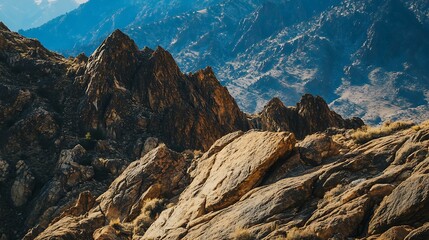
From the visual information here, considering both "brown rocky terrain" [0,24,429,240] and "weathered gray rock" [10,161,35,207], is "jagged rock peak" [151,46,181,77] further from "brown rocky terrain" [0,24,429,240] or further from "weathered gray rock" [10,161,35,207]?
"weathered gray rock" [10,161,35,207]

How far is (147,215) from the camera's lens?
29.7m

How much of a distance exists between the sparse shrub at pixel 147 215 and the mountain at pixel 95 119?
Result: 2756 millimetres

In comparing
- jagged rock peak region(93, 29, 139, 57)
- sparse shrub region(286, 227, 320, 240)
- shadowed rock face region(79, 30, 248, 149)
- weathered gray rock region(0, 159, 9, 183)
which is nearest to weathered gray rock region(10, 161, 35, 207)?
weathered gray rock region(0, 159, 9, 183)

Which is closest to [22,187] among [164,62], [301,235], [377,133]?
[164,62]

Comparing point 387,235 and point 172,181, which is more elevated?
point 172,181

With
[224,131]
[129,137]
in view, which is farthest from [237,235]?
[224,131]

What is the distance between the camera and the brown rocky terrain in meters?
21.2

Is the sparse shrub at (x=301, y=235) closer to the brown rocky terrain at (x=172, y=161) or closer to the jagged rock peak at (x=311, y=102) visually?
the brown rocky terrain at (x=172, y=161)

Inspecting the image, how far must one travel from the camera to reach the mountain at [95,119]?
44406 millimetres

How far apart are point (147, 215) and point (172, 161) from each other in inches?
255

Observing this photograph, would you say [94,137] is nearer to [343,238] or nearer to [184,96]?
[184,96]

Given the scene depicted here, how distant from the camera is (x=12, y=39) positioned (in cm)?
6988

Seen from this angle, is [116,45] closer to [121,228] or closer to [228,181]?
[121,228]

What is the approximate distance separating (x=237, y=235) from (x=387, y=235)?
6215 millimetres
